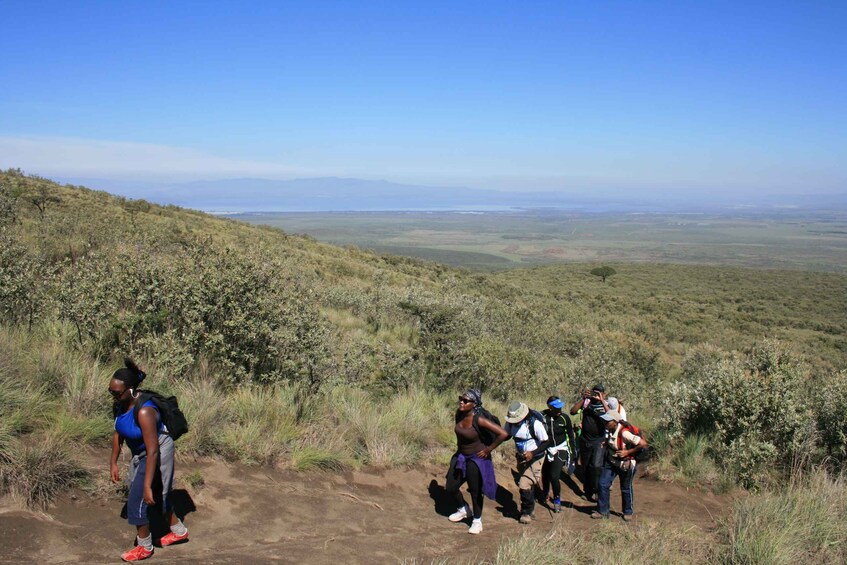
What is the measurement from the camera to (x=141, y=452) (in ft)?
14.1

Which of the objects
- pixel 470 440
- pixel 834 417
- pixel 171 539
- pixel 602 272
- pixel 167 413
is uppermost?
pixel 167 413

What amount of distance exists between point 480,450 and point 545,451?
3.51 feet

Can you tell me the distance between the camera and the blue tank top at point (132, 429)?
167 inches

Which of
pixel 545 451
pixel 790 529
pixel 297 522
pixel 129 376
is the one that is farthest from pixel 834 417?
pixel 129 376

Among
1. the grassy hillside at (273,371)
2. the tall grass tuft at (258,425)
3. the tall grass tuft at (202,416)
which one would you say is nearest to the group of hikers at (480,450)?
the tall grass tuft at (202,416)

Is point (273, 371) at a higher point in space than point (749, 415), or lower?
higher

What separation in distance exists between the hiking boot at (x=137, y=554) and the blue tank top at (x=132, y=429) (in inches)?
28.3

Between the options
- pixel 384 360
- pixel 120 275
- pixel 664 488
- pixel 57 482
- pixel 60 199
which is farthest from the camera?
pixel 60 199

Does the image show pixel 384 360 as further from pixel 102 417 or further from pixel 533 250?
pixel 533 250

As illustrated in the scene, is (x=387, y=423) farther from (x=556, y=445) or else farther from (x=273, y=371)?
(x=556, y=445)

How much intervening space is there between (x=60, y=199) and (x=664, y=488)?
90.3 ft

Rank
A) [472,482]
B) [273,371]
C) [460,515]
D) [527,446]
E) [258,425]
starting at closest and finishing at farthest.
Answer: [472,482] → [460,515] → [527,446] → [258,425] → [273,371]

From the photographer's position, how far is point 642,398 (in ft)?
43.2

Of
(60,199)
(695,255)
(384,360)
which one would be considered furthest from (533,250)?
(384,360)
